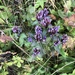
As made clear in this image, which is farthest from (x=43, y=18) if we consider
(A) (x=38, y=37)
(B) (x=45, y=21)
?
(A) (x=38, y=37)

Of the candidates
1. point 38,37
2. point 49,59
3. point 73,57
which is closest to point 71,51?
point 73,57

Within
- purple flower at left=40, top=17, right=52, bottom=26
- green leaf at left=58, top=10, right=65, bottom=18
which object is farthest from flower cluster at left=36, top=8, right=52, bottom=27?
green leaf at left=58, top=10, right=65, bottom=18

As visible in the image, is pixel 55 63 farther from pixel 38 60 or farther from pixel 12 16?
pixel 12 16

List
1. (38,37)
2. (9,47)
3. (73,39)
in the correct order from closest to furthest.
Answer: (38,37)
(73,39)
(9,47)

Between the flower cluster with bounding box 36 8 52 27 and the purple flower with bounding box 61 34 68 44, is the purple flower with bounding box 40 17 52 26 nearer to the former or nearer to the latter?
the flower cluster with bounding box 36 8 52 27

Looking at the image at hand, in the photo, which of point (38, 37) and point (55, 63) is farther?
point (55, 63)

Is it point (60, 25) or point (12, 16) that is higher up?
point (12, 16)

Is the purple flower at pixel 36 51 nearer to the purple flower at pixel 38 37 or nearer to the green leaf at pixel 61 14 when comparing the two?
the purple flower at pixel 38 37

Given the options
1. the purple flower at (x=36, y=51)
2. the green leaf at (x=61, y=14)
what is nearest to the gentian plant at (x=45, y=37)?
the purple flower at (x=36, y=51)

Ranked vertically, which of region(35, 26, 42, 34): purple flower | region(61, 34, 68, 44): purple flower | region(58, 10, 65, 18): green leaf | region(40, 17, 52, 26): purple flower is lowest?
region(61, 34, 68, 44): purple flower

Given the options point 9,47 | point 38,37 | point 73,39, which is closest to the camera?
point 38,37

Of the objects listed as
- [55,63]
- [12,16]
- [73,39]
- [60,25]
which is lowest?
[55,63]
